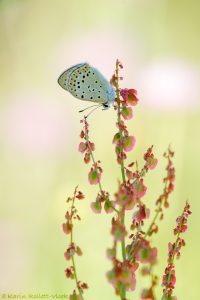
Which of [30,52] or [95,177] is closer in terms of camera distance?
[95,177]

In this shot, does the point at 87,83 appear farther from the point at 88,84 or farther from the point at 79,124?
the point at 79,124

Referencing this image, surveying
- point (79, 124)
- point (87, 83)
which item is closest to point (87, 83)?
point (87, 83)

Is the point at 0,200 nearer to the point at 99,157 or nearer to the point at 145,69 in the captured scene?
the point at 99,157

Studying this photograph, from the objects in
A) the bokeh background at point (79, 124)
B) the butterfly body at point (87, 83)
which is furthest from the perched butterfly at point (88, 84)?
the bokeh background at point (79, 124)

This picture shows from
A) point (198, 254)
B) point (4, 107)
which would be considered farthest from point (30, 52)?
point (198, 254)

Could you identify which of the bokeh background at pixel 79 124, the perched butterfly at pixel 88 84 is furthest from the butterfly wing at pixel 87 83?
the bokeh background at pixel 79 124

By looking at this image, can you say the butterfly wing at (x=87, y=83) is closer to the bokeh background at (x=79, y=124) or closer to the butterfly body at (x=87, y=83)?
the butterfly body at (x=87, y=83)

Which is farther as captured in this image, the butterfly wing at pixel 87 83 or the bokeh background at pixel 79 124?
the bokeh background at pixel 79 124
